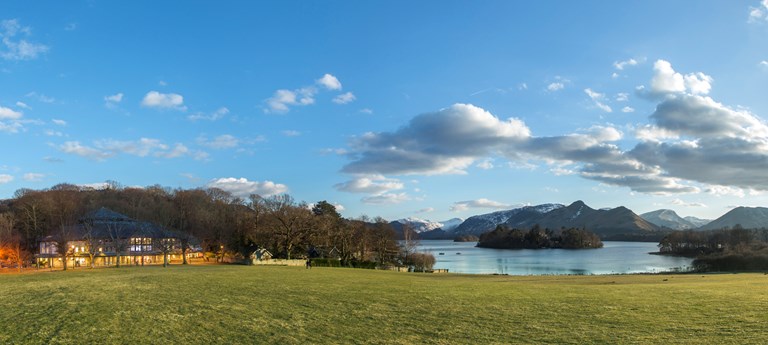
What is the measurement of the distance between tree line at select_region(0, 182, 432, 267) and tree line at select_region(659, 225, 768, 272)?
181 ft

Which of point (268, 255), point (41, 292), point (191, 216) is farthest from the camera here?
point (191, 216)

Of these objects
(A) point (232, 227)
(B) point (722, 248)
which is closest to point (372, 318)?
(A) point (232, 227)

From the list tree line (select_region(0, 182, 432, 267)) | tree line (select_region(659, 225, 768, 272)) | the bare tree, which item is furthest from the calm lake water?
the bare tree

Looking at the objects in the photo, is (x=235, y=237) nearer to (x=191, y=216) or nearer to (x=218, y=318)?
(x=191, y=216)

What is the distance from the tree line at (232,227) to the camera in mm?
77375

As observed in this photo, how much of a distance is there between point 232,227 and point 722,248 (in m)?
123

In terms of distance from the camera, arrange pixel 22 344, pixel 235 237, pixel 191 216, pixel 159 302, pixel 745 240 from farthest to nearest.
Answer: pixel 745 240, pixel 191 216, pixel 235 237, pixel 159 302, pixel 22 344

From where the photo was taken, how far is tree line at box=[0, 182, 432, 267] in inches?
3046

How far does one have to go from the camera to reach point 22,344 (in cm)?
1127

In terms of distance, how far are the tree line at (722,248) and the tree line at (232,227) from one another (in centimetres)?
5502

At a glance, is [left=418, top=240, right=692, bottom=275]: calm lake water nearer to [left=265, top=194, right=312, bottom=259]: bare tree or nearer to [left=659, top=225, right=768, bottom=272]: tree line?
[left=659, top=225, right=768, bottom=272]: tree line

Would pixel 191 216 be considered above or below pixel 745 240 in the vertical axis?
above

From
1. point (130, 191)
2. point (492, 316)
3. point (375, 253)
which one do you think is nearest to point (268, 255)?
point (375, 253)

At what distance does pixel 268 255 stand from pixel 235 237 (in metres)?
11.6
